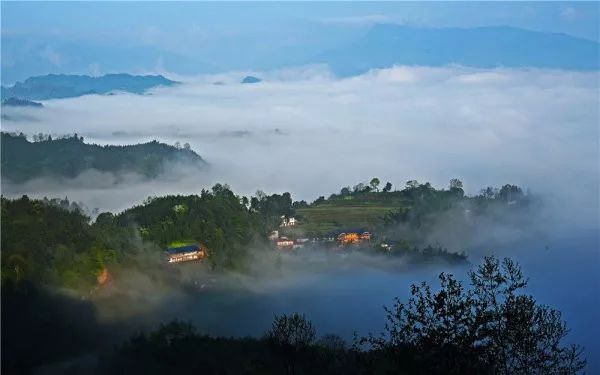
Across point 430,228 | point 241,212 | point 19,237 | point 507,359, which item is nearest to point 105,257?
point 19,237

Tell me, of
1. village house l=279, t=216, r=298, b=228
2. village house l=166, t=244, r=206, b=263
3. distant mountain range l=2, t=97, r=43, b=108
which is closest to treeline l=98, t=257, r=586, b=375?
village house l=166, t=244, r=206, b=263

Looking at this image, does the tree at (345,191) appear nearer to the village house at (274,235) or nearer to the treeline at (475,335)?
the village house at (274,235)

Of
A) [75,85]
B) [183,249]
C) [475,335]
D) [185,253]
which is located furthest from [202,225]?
[75,85]

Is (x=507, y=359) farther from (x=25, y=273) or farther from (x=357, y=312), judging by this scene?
(x=357, y=312)

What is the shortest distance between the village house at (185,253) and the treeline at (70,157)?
12.3 metres

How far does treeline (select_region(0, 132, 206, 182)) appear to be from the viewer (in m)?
48.0

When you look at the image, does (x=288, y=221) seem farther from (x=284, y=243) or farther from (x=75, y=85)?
(x=75, y=85)

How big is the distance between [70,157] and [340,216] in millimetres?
18162

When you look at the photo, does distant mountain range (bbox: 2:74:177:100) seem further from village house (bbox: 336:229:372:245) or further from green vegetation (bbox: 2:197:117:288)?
green vegetation (bbox: 2:197:117:288)

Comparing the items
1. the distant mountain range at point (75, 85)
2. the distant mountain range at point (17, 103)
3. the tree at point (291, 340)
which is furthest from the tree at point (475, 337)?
the distant mountain range at point (75, 85)

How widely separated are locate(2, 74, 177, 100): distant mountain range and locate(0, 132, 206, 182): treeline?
2801cm

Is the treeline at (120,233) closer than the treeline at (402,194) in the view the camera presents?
Yes

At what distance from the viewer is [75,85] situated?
98.9 m

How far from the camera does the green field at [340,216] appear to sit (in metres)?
50.1
